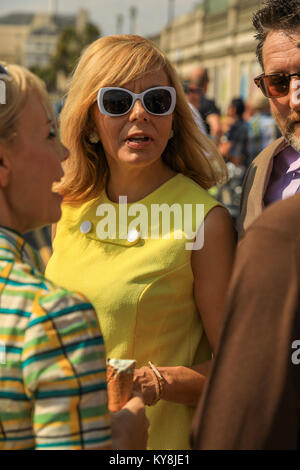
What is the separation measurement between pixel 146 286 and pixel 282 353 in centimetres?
96

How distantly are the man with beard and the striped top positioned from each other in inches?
38.3

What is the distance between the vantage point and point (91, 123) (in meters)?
2.59

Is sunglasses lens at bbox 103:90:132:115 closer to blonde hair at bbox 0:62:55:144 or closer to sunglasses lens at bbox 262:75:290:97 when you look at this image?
sunglasses lens at bbox 262:75:290:97

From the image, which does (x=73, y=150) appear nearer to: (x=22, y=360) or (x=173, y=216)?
(x=173, y=216)

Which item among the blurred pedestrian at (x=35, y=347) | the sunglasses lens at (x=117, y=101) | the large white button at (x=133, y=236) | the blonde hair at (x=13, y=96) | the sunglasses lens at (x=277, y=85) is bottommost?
the large white button at (x=133, y=236)

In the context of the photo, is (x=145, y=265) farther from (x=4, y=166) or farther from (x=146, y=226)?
(x=4, y=166)

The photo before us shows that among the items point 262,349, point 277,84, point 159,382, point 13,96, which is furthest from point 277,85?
point 262,349

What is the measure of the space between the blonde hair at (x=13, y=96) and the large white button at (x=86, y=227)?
3.07 ft

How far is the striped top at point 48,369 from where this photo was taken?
133 cm

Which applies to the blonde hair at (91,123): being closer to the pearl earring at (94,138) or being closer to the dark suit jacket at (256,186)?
the pearl earring at (94,138)

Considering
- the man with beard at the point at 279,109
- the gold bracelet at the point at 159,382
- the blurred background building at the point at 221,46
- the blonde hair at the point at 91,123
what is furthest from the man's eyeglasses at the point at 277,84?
the blurred background building at the point at 221,46

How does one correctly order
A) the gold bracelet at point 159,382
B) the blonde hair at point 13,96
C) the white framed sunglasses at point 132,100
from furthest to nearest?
1. the white framed sunglasses at point 132,100
2. the gold bracelet at point 159,382
3. the blonde hair at point 13,96

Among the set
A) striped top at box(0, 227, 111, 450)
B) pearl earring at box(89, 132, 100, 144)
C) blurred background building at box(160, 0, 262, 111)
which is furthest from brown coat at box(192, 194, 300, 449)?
blurred background building at box(160, 0, 262, 111)

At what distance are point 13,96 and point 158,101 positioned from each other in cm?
98
